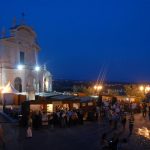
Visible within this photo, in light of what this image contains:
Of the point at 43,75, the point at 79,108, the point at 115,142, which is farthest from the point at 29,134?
the point at 43,75

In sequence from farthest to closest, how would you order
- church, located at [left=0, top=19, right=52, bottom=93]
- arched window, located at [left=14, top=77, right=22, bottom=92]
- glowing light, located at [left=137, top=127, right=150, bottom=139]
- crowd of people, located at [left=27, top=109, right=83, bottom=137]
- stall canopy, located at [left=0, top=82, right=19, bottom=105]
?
arched window, located at [left=14, top=77, right=22, bottom=92], church, located at [left=0, top=19, right=52, bottom=93], stall canopy, located at [left=0, top=82, right=19, bottom=105], crowd of people, located at [left=27, top=109, right=83, bottom=137], glowing light, located at [left=137, top=127, right=150, bottom=139]

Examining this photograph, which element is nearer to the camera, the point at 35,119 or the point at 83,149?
the point at 83,149

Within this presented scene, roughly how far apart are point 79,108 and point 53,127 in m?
4.24

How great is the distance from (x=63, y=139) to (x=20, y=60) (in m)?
26.9

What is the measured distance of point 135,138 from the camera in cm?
1983

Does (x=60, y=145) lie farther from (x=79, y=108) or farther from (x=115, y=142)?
(x=79, y=108)

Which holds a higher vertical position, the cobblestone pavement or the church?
the church

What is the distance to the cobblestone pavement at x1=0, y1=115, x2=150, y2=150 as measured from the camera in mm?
16953

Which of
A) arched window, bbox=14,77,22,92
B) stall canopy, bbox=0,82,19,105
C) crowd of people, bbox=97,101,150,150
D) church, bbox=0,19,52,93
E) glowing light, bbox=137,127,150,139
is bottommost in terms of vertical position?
glowing light, bbox=137,127,150,139

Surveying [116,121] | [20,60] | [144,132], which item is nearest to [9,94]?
[20,60]

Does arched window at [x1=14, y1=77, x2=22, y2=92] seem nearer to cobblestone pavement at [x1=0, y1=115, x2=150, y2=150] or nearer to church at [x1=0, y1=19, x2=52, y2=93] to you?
church at [x1=0, y1=19, x2=52, y2=93]

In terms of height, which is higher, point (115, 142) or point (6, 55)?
point (6, 55)

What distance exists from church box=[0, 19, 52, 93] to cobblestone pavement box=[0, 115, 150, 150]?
60.3 feet

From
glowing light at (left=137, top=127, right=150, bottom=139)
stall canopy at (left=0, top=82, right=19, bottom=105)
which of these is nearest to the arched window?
stall canopy at (left=0, top=82, right=19, bottom=105)
